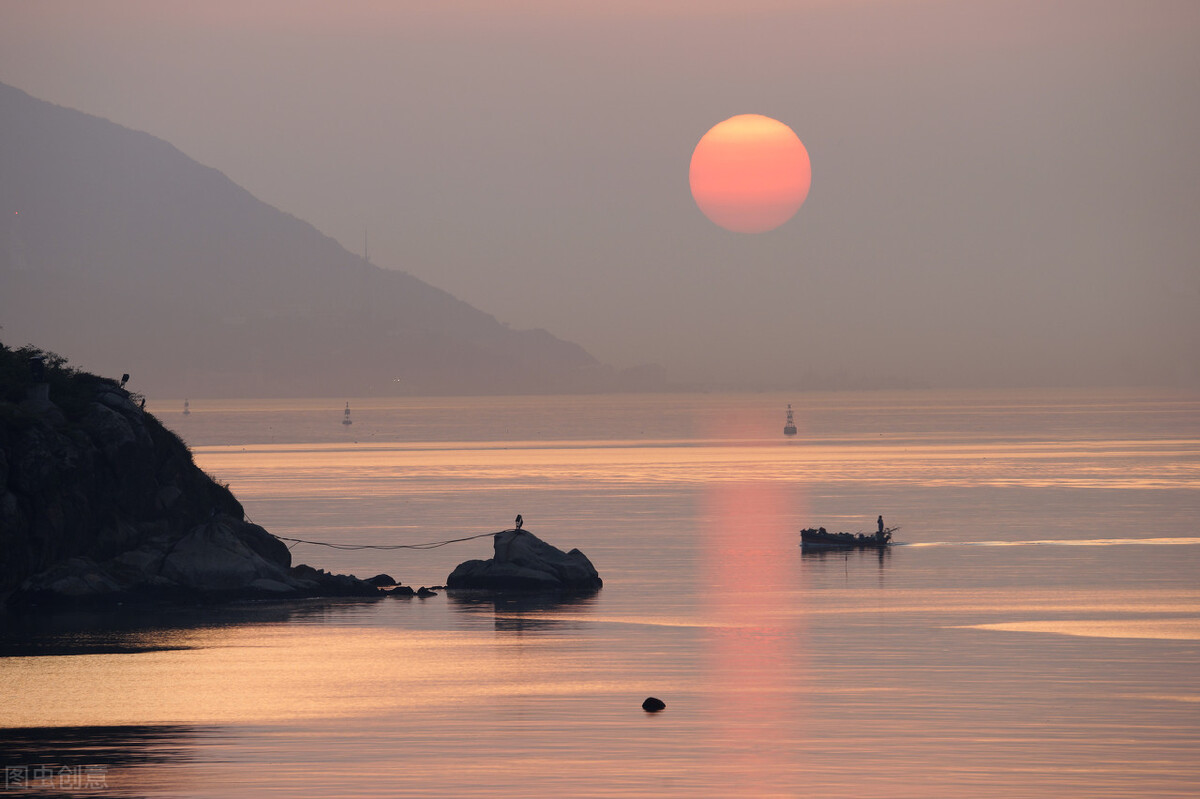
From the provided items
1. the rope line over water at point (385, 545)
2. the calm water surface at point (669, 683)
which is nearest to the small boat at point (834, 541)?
the calm water surface at point (669, 683)

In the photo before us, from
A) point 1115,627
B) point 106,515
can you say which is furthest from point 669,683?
point 106,515

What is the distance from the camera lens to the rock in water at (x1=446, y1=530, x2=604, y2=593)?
80.2 meters

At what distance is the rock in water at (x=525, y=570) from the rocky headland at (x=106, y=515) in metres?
5.08

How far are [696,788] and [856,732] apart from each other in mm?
8092

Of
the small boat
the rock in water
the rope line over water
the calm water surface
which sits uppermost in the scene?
the small boat

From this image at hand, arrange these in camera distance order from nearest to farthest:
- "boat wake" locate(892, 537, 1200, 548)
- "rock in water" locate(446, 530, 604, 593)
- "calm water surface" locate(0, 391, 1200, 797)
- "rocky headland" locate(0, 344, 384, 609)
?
"calm water surface" locate(0, 391, 1200, 797) → "rocky headland" locate(0, 344, 384, 609) → "rock in water" locate(446, 530, 604, 593) → "boat wake" locate(892, 537, 1200, 548)

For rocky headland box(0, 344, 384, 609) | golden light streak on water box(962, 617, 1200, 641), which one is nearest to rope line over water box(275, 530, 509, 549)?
rocky headland box(0, 344, 384, 609)

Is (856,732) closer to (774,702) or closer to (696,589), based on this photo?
(774,702)

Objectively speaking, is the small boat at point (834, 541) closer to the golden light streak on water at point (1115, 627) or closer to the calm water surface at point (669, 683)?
the calm water surface at point (669, 683)

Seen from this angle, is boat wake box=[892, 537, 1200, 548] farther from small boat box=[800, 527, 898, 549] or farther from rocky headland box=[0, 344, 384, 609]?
rocky headland box=[0, 344, 384, 609]

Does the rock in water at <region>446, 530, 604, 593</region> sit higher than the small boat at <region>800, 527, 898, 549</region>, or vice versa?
the small boat at <region>800, 527, 898, 549</region>

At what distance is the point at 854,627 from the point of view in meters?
67.3

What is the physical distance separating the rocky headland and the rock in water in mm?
5076

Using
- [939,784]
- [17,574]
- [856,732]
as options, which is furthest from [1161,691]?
[17,574]
